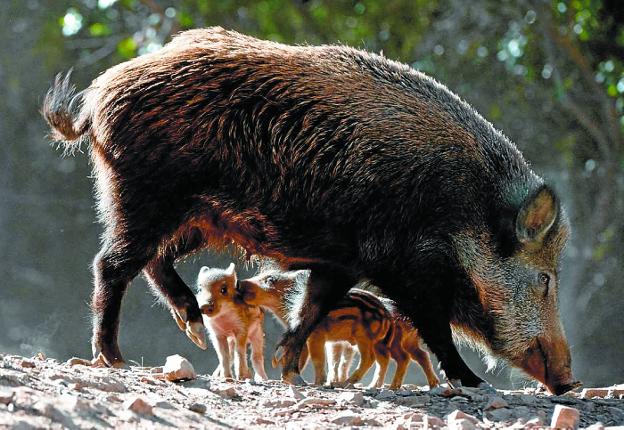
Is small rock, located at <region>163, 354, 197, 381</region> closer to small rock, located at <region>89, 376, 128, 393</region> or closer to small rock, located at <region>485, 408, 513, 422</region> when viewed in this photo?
small rock, located at <region>89, 376, 128, 393</region>

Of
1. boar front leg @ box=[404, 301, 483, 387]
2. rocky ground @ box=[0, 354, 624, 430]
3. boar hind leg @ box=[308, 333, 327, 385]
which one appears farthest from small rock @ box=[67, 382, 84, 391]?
boar hind leg @ box=[308, 333, 327, 385]

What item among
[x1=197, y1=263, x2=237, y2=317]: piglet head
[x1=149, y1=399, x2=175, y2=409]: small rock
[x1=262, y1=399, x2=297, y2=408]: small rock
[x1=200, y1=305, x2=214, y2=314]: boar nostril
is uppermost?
[x1=197, y1=263, x2=237, y2=317]: piglet head

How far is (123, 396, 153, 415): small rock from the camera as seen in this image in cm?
398

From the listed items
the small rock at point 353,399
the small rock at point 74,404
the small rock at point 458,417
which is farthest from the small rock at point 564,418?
the small rock at point 74,404

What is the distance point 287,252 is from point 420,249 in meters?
0.83

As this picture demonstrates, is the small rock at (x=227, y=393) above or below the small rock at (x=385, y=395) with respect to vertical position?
below

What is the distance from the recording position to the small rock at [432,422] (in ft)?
14.4

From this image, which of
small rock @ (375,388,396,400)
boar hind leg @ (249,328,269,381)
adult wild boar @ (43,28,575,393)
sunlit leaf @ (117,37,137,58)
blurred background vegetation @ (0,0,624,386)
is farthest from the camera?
sunlit leaf @ (117,37,137,58)

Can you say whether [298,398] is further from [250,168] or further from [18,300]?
[18,300]

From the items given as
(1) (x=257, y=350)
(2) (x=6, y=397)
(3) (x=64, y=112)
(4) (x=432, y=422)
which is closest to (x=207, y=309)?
(1) (x=257, y=350)

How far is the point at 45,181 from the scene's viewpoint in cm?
1738

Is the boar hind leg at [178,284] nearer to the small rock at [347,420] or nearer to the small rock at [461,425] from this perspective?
the small rock at [347,420]

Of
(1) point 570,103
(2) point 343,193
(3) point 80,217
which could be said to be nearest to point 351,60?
(2) point 343,193

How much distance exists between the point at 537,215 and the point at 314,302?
1435 millimetres
